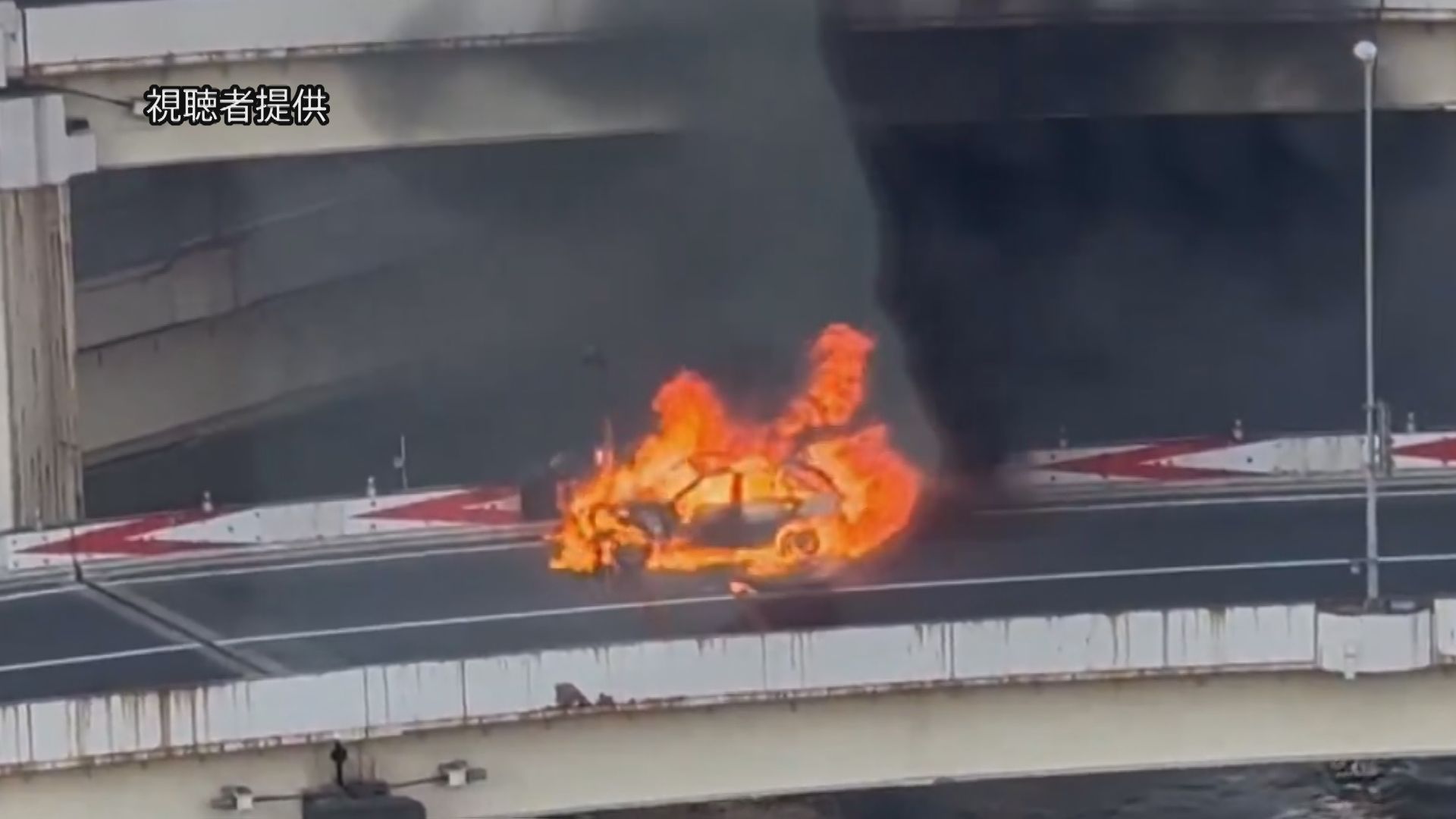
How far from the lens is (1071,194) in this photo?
53.4 metres

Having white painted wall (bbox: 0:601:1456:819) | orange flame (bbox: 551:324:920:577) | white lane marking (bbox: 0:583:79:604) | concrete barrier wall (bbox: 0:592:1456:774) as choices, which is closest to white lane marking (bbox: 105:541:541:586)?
white lane marking (bbox: 0:583:79:604)

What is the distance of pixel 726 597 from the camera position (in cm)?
3325

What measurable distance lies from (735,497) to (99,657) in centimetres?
622

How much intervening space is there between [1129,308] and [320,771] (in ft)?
88.6

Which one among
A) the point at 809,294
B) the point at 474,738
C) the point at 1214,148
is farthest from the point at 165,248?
the point at 474,738

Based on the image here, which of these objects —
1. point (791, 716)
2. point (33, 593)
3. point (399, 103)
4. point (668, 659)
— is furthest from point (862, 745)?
point (399, 103)

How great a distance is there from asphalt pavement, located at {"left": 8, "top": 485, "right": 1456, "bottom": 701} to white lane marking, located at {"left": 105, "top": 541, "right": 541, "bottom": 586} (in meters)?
0.03

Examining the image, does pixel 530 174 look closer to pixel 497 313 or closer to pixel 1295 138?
pixel 497 313

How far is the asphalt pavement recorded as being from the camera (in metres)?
32.2

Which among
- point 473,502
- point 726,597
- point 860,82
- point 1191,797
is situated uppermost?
point 860,82

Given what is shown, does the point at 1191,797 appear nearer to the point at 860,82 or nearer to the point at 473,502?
the point at 860,82

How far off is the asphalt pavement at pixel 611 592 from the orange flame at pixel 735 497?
0.40m

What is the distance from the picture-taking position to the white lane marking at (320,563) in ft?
116

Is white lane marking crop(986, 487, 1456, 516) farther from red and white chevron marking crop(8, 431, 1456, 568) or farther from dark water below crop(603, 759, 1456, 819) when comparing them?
dark water below crop(603, 759, 1456, 819)
